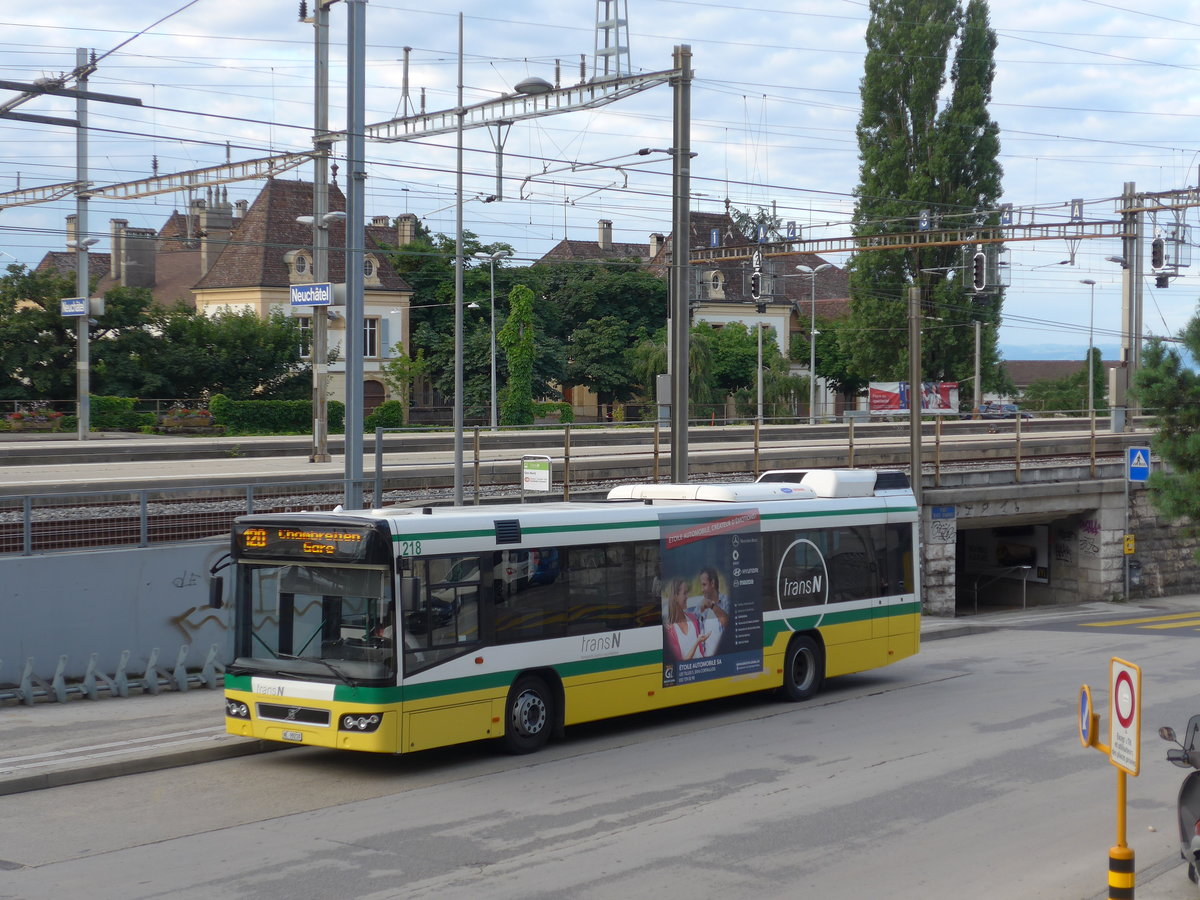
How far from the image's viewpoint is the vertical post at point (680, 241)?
20062 mm

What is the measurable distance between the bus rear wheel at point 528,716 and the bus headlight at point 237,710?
93.2 inches

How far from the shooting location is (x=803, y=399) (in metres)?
77.9

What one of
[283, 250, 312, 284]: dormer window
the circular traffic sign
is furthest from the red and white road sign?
[283, 250, 312, 284]: dormer window

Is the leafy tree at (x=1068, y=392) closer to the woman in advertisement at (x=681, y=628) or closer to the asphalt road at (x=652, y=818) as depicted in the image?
the woman in advertisement at (x=681, y=628)

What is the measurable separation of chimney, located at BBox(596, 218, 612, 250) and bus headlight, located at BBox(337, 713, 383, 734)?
84.2 metres

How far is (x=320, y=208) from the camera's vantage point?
2311 cm

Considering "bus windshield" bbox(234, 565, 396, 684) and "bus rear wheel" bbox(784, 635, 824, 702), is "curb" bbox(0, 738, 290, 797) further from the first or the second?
"bus rear wheel" bbox(784, 635, 824, 702)

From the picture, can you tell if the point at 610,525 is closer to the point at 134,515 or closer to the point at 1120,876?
the point at 134,515

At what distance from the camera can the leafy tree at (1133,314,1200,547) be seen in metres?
11.3

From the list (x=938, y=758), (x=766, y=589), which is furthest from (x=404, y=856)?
(x=766, y=589)

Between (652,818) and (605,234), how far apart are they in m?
87.2

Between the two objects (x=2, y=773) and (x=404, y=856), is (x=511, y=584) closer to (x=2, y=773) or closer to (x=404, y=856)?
(x=404, y=856)

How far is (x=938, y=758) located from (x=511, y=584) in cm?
440

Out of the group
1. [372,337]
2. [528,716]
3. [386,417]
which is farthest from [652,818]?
[372,337]
